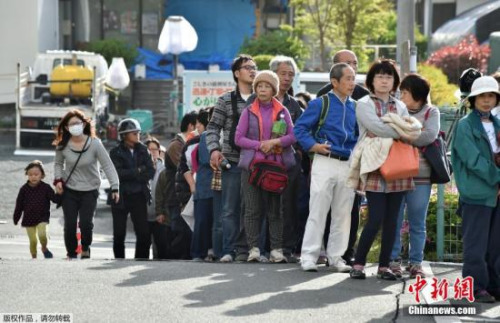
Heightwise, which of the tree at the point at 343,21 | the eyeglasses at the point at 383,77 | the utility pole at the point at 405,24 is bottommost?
the eyeglasses at the point at 383,77

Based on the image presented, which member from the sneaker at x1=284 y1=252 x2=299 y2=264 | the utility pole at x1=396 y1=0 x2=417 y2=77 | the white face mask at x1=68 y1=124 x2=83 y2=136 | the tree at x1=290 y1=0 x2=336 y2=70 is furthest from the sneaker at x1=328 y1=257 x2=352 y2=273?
the tree at x1=290 y1=0 x2=336 y2=70

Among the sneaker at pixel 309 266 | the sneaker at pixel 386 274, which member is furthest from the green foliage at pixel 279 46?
the sneaker at pixel 386 274

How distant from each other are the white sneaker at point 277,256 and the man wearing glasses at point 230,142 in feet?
1.73

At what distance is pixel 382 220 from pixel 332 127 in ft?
3.69

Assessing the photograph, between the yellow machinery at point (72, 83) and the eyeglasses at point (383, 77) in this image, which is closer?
the eyeglasses at point (383, 77)

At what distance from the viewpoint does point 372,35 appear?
1476 inches

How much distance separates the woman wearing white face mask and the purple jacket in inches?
93.1

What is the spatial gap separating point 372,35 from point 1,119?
10816 mm

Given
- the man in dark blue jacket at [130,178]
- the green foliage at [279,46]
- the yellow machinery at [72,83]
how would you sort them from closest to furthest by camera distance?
the man in dark blue jacket at [130,178] → the yellow machinery at [72,83] → the green foliage at [279,46]

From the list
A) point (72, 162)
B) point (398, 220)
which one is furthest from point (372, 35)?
point (398, 220)

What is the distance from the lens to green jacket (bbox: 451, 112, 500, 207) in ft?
33.7

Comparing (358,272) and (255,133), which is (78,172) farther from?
(358,272)

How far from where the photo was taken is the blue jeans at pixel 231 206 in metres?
13.0

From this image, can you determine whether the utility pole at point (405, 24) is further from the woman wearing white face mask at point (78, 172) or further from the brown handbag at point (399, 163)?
the brown handbag at point (399, 163)
